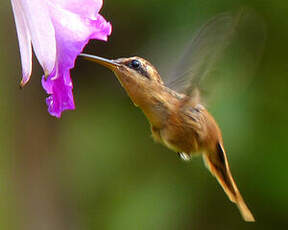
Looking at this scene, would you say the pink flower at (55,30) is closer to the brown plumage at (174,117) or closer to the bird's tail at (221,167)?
the brown plumage at (174,117)

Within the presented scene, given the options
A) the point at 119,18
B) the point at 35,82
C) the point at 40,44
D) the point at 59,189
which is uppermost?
the point at 40,44

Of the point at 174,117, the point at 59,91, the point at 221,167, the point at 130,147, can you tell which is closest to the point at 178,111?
the point at 174,117

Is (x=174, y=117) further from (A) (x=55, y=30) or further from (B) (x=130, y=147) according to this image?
(B) (x=130, y=147)

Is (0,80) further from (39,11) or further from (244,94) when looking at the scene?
(39,11)

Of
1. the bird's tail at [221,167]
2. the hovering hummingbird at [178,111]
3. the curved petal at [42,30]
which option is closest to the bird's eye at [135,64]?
the hovering hummingbird at [178,111]

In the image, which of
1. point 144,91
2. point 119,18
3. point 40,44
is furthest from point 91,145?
point 40,44

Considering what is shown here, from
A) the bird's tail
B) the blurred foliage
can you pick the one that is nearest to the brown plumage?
the bird's tail

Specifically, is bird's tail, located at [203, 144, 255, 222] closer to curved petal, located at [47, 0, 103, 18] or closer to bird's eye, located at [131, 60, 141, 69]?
bird's eye, located at [131, 60, 141, 69]
